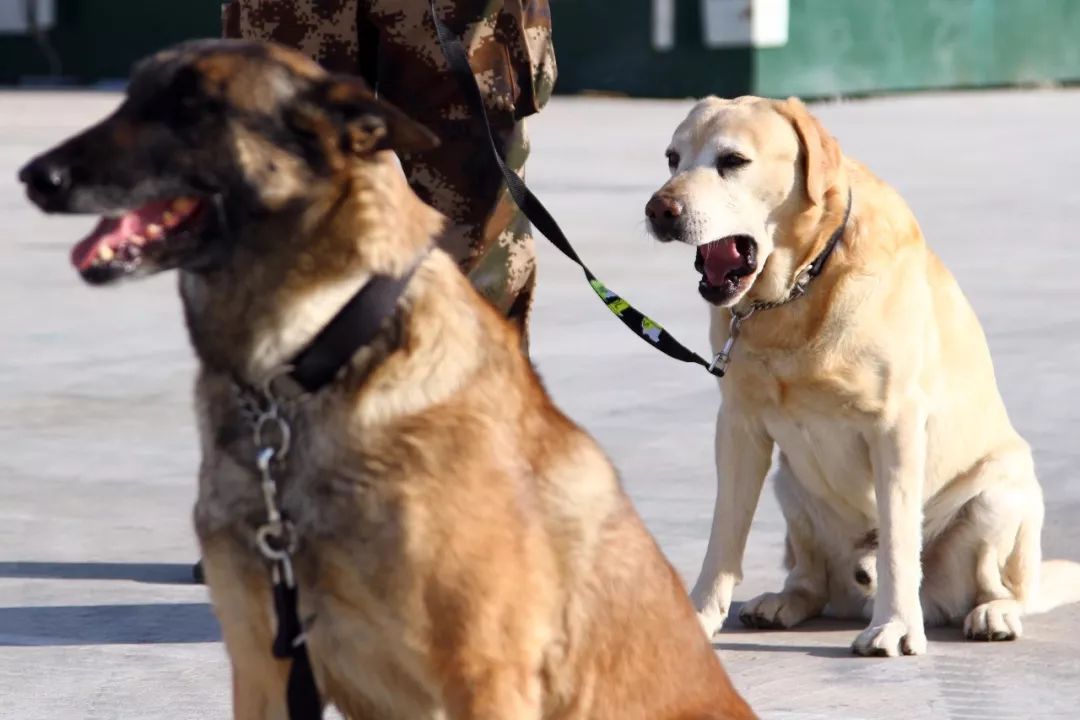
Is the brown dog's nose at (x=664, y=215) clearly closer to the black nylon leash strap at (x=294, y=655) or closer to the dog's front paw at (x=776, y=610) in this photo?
the dog's front paw at (x=776, y=610)

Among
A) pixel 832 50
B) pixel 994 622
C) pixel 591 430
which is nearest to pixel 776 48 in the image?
pixel 832 50

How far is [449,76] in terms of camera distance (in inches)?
180

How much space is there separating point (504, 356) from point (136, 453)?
11.8 ft

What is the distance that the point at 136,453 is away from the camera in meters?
6.52

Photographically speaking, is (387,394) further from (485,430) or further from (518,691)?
(518,691)

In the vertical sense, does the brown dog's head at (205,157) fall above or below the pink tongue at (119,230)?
above

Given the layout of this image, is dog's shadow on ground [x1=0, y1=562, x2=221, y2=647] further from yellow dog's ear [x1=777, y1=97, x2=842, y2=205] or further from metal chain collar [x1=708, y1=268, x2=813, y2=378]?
yellow dog's ear [x1=777, y1=97, x2=842, y2=205]

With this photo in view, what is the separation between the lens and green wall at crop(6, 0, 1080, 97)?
71.6ft

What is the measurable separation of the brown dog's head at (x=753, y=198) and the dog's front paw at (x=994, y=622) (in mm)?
964

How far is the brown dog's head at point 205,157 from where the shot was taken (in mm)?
2930

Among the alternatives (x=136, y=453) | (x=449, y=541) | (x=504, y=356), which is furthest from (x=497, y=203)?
(x=136, y=453)

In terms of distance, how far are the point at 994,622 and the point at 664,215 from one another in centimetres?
132

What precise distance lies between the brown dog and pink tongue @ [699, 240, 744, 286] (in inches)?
65.9

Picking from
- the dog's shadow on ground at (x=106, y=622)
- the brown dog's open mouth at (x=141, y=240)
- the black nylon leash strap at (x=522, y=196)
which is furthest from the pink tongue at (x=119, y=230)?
the dog's shadow on ground at (x=106, y=622)
